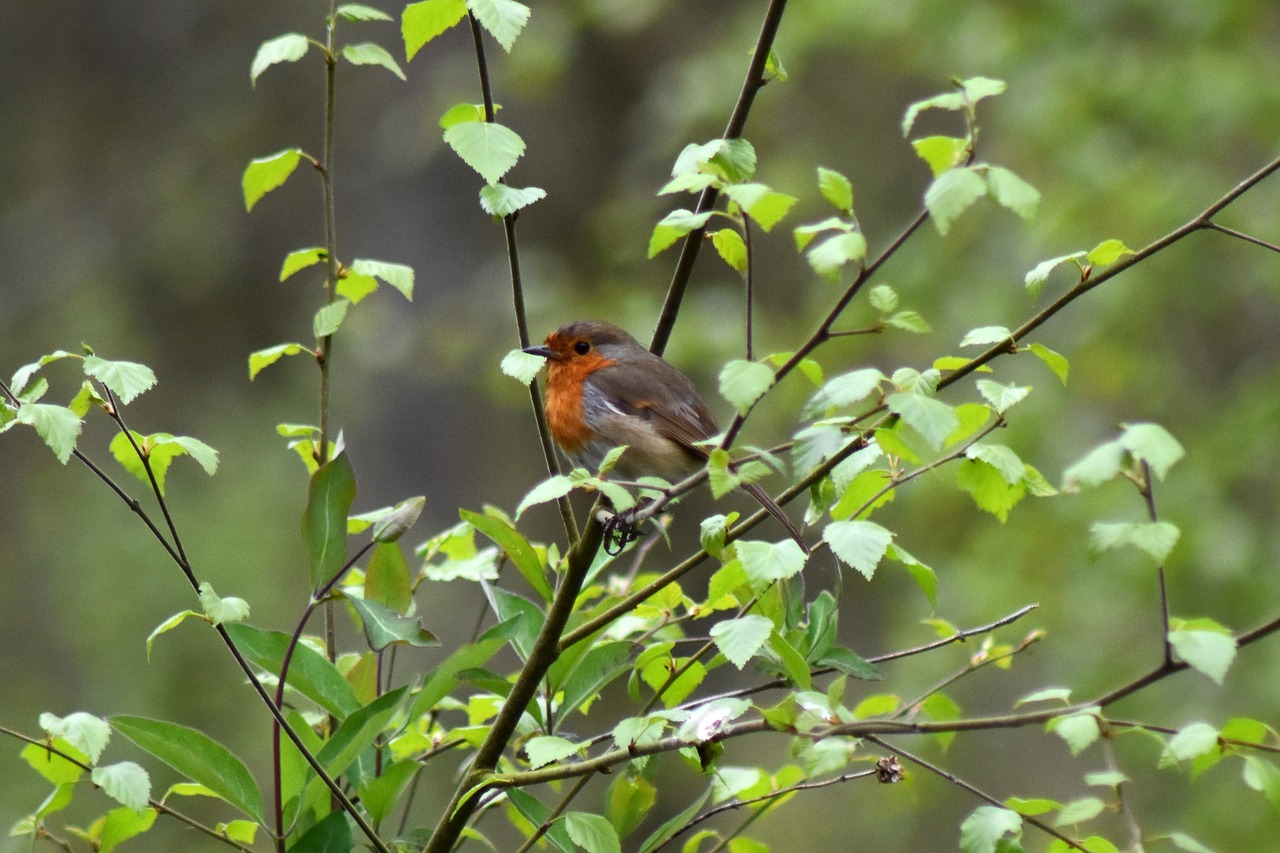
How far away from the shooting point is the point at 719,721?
4.43 feet

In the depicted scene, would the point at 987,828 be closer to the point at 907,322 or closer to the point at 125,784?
the point at 907,322

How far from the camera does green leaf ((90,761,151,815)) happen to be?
1396 millimetres

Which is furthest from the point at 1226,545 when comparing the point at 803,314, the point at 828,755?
the point at 828,755

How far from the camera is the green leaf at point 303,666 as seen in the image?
5.25 feet

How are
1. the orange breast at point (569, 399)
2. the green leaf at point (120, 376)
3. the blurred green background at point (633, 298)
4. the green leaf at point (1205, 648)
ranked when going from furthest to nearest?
the blurred green background at point (633, 298) < the orange breast at point (569, 399) < the green leaf at point (120, 376) < the green leaf at point (1205, 648)

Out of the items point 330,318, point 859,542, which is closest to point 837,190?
point 859,542

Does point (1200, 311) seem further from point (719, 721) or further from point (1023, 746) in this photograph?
point (719, 721)

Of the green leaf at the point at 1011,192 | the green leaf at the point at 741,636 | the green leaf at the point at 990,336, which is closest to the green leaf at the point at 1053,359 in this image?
the green leaf at the point at 990,336

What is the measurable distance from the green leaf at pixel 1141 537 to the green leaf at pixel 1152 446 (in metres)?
0.05

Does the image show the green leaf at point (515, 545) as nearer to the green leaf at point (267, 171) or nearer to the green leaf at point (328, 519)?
the green leaf at point (328, 519)

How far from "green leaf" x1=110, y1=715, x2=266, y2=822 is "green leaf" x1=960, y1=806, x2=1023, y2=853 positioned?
0.75 meters

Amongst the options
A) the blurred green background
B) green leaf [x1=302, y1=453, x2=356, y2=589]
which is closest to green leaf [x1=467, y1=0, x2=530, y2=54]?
green leaf [x1=302, y1=453, x2=356, y2=589]

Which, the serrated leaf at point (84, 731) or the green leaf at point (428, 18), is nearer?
the serrated leaf at point (84, 731)

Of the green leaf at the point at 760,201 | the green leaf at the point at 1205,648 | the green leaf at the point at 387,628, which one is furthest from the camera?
the green leaf at the point at 387,628
